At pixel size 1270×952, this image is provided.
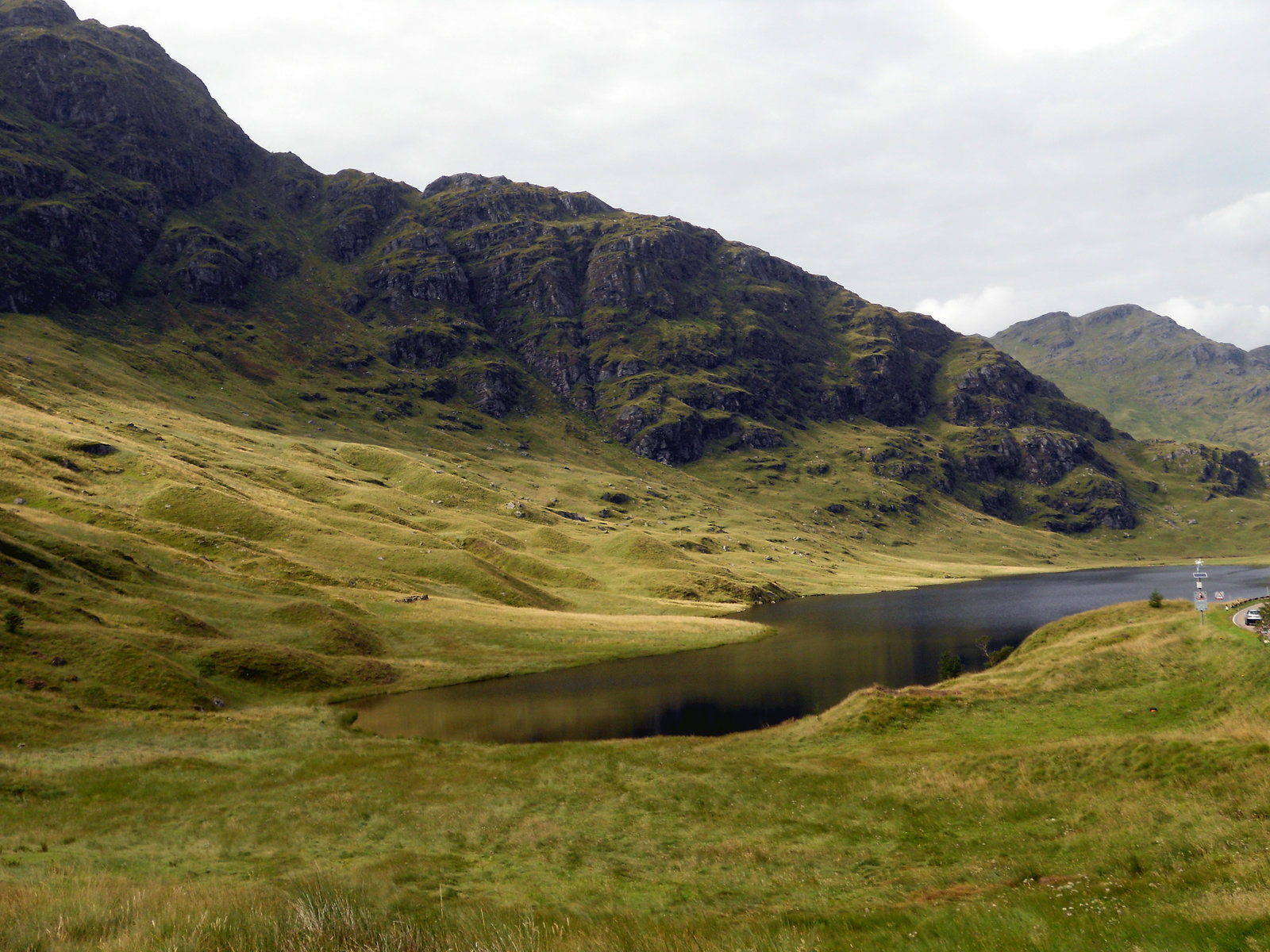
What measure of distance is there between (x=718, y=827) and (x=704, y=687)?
57139mm

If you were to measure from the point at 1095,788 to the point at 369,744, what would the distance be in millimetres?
48665

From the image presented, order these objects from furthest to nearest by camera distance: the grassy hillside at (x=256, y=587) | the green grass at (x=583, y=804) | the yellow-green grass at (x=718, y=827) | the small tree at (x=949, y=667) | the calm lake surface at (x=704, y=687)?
the small tree at (x=949, y=667) → the calm lake surface at (x=704, y=687) → the grassy hillside at (x=256, y=587) → the green grass at (x=583, y=804) → the yellow-green grass at (x=718, y=827)

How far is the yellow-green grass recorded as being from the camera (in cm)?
1189

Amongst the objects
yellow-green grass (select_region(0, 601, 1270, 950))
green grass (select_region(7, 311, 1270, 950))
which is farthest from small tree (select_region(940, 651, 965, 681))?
yellow-green grass (select_region(0, 601, 1270, 950))

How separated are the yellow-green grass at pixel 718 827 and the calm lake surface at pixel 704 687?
44.8 ft

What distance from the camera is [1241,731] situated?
2850 centimetres

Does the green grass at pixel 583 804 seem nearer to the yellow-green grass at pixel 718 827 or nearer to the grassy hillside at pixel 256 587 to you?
the yellow-green grass at pixel 718 827

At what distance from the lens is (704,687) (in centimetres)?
8688

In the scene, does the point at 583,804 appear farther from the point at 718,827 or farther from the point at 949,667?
the point at 949,667

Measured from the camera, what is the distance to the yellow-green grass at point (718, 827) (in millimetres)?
11891

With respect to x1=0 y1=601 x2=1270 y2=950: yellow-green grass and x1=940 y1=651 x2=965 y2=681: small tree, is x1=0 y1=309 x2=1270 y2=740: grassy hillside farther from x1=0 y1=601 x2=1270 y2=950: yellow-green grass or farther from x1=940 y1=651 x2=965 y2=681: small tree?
Answer: x1=940 y1=651 x2=965 y2=681: small tree

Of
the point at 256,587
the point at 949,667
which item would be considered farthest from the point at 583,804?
the point at 256,587

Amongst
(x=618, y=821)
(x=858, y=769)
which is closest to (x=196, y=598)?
(x=618, y=821)

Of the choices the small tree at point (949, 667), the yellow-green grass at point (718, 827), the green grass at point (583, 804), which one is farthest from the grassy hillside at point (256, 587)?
the small tree at point (949, 667)
